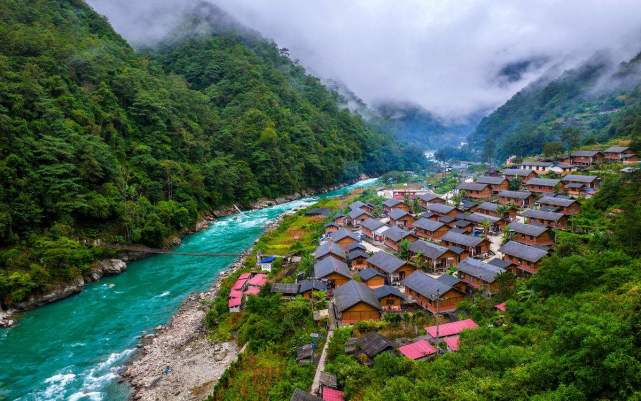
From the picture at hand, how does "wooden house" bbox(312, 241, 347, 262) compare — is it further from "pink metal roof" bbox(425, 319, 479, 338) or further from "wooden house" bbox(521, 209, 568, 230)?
"wooden house" bbox(521, 209, 568, 230)

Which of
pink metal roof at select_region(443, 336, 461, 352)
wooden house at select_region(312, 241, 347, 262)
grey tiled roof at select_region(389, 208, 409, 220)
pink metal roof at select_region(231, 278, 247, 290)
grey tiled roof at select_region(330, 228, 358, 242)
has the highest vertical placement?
grey tiled roof at select_region(389, 208, 409, 220)

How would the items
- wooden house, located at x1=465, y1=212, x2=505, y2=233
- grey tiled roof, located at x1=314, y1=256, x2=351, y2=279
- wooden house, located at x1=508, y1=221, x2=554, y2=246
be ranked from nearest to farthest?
grey tiled roof, located at x1=314, y1=256, x2=351, y2=279
wooden house, located at x1=508, y1=221, x2=554, y2=246
wooden house, located at x1=465, y1=212, x2=505, y2=233

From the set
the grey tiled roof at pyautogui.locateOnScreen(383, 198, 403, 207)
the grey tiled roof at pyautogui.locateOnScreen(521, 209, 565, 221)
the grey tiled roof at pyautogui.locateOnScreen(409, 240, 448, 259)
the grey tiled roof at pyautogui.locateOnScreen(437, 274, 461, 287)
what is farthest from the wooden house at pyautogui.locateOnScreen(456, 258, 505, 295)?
the grey tiled roof at pyautogui.locateOnScreen(383, 198, 403, 207)

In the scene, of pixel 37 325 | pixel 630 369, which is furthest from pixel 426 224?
pixel 37 325

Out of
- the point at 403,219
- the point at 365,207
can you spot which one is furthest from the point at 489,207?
the point at 365,207

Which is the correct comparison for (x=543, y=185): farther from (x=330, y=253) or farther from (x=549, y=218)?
(x=330, y=253)

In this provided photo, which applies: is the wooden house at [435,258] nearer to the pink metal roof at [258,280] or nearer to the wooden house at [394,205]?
the pink metal roof at [258,280]

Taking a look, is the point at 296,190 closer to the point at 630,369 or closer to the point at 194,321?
the point at 194,321

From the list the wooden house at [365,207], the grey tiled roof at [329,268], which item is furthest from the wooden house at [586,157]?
the grey tiled roof at [329,268]
